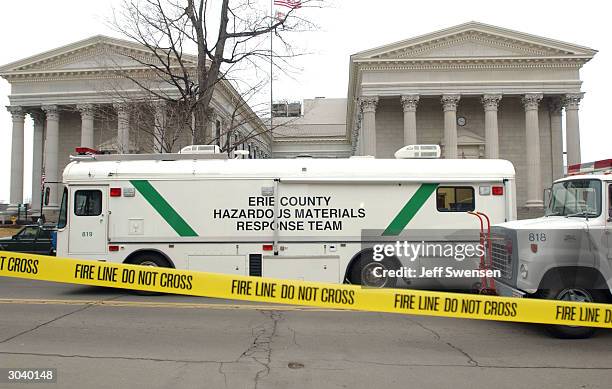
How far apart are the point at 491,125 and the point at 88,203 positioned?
3800 centimetres

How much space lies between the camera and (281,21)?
877 inches

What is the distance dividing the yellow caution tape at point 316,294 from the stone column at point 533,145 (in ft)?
128

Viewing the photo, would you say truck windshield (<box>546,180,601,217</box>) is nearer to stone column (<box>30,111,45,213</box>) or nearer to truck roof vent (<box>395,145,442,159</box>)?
truck roof vent (<box>395,145,442,159</box>)

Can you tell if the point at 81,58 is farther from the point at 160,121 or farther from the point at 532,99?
the point at 532,99

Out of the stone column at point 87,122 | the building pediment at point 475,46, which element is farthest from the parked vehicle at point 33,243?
the building pediment at point 475,46

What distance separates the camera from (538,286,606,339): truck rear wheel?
6.52 meters

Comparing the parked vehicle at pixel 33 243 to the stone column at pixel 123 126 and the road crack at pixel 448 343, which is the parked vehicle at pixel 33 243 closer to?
the stone column at pixel 123 126

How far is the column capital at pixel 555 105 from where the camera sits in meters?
43.3

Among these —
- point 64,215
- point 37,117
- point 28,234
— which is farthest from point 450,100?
point 37,117

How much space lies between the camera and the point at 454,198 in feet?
34.3

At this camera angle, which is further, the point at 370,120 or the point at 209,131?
the point at 370,120

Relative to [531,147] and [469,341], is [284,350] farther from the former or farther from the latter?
[531,147]

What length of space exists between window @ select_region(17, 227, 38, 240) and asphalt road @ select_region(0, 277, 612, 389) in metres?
10.9

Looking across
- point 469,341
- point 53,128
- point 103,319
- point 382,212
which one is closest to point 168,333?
point 103,319
